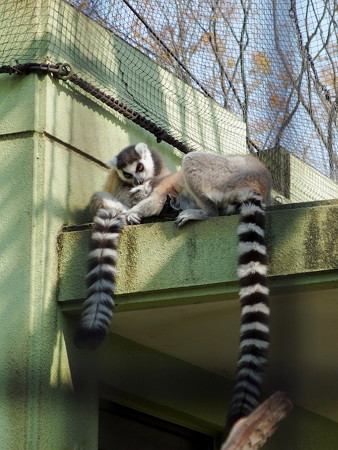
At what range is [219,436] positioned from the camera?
25.0 feet

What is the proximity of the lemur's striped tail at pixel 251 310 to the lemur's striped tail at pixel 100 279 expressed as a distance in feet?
2.77

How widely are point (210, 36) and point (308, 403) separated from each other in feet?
11.0

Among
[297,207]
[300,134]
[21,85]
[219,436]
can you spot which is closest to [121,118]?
[21,85]

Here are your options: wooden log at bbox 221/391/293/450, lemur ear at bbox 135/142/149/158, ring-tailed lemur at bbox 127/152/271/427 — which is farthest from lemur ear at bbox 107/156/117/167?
wooden log at bbox 221/391/293/450

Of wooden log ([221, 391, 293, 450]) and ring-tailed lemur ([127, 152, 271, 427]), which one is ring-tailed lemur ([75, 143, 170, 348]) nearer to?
ring-tailed lemur ([127, 152, 271, 427])

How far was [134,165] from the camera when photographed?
6719 mm

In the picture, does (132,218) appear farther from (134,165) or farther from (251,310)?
(251,310)

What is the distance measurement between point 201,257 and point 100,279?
65 cm

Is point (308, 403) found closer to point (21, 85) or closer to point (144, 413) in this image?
point (144, 413)

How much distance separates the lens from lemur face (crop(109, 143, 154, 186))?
6709mm

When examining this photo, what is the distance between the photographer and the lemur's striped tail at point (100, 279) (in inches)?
217

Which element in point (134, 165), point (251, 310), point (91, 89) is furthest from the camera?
point (134, 165)

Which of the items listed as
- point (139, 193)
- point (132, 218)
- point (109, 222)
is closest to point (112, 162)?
point (139, 193)

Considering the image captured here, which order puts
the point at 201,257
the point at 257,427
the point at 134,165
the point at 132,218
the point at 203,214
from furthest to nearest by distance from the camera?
the point at 134,165, the point at 132,218, the point at 203,214, the point at 201,257, the point at 257,427
